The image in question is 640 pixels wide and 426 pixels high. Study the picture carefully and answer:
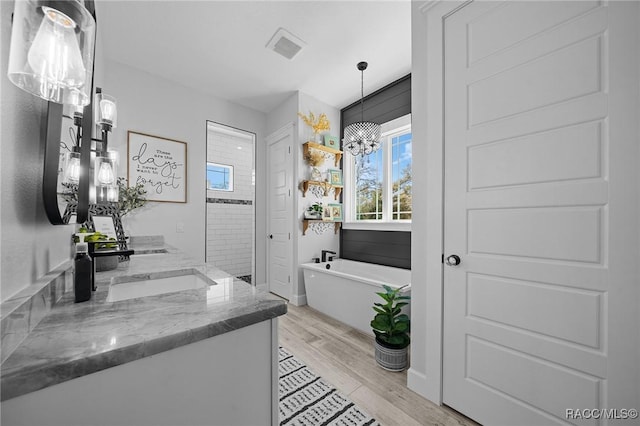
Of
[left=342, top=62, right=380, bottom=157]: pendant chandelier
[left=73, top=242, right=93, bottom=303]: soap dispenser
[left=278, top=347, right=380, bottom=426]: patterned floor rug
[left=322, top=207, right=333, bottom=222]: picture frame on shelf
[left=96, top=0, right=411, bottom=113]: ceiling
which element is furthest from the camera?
[left=322, top=207, right=333, bottom=222]: picture frame on shelf

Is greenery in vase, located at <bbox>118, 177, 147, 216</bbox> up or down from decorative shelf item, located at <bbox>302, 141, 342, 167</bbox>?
down

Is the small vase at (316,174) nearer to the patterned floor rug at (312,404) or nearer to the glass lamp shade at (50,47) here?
the patterned floor rug at (312,404)

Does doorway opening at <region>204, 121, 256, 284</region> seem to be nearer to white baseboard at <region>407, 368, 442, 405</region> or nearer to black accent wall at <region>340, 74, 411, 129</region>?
black accent wall at <region>340, 74, 411, 129</region>

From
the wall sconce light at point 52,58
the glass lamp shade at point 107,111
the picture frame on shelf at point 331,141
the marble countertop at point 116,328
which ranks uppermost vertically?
the picture frame on shelf at point 331,141

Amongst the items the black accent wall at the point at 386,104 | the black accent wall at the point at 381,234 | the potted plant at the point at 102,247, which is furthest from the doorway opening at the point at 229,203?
the potted plant at the point at 102,247

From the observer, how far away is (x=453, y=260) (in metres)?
1.44

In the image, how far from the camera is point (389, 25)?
2180 mm

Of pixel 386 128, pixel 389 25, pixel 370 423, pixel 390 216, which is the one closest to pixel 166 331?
pixel 370 423

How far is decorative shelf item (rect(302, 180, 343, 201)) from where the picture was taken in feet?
11.0

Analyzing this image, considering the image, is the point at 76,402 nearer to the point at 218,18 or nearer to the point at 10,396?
the point at 10,396

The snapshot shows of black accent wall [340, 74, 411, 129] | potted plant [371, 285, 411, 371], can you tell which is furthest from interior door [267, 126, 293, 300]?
potted plant [371, 285, 411, 371]

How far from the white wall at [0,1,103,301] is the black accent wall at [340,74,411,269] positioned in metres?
2.91

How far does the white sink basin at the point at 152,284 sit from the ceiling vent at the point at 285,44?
2.20 m

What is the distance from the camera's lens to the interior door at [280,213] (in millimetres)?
3445
